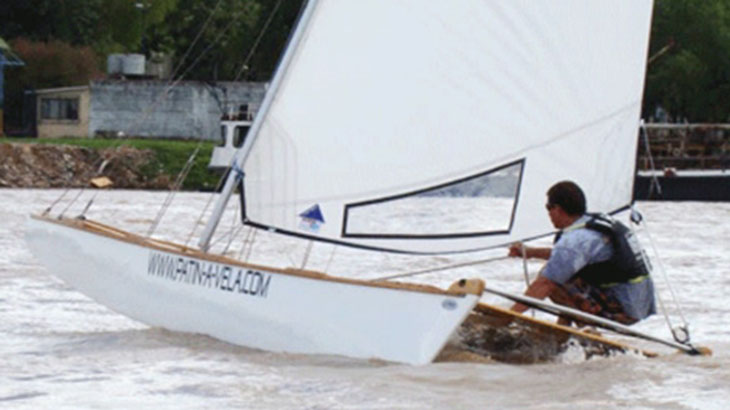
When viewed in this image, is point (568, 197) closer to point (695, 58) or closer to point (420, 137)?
point (420, 137)

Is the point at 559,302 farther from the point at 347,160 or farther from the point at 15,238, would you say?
the point at 15,238

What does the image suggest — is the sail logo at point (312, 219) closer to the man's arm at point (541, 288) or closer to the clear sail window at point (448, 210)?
the clear sail window at point (448, 210)

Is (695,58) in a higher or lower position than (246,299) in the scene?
higher

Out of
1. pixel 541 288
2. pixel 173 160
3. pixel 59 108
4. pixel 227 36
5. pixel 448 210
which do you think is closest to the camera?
pixel 541 288

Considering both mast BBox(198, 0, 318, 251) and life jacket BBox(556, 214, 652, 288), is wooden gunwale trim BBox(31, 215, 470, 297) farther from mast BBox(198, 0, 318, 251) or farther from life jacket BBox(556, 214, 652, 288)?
life jacket BBox(556, 214, 652, 288)

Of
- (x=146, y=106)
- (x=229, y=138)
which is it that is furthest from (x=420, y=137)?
(x=146, y=106)

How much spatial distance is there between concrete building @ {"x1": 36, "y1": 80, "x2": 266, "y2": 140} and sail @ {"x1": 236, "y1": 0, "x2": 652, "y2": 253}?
4532 centimetres

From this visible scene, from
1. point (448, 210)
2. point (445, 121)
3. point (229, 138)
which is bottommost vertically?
point (229, 138)

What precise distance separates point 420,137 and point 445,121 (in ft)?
0.61

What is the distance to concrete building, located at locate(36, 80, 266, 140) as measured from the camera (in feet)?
188

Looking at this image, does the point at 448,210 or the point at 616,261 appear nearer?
the point at 616,261

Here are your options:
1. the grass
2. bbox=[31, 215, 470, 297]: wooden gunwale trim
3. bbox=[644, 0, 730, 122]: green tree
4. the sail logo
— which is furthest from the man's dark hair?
bbox=[644, 0, 730, 122]: green tree

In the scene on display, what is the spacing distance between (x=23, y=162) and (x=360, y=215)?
137ft

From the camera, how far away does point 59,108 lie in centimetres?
5938
